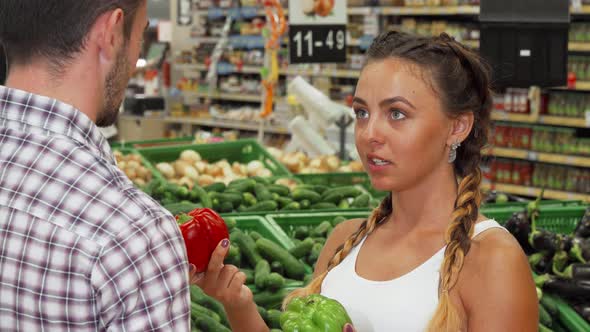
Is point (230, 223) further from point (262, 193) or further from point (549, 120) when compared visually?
point (549, 120)

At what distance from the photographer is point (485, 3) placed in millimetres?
4578

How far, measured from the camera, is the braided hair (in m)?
1.93

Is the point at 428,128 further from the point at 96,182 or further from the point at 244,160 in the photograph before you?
the point at 244,160

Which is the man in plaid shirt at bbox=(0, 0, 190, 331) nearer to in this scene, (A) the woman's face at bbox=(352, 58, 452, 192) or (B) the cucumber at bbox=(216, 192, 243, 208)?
(A) the woman's face at bbox=(352, 58, 452, 192)

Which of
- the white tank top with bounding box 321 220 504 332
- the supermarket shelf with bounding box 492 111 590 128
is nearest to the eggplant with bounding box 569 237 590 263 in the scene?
the white tank top with bounding box 321 220 504 332

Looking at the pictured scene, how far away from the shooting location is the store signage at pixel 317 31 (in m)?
6.02

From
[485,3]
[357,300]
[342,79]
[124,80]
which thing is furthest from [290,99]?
[124,80]

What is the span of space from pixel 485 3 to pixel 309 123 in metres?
2.21

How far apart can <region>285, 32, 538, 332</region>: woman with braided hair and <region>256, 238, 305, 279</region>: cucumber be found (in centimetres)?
141

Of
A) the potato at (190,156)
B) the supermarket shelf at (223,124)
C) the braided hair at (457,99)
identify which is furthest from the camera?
the supermarket shelf at (223,124)

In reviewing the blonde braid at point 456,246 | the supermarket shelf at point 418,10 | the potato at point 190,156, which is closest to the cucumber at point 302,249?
the blonde braid at point 456,246

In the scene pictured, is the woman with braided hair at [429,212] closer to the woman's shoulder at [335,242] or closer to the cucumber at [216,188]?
the woman's shoulder at [335,242]

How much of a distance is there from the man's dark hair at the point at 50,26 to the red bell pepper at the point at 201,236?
0.60 meters

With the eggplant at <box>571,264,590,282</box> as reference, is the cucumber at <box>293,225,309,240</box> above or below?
below
